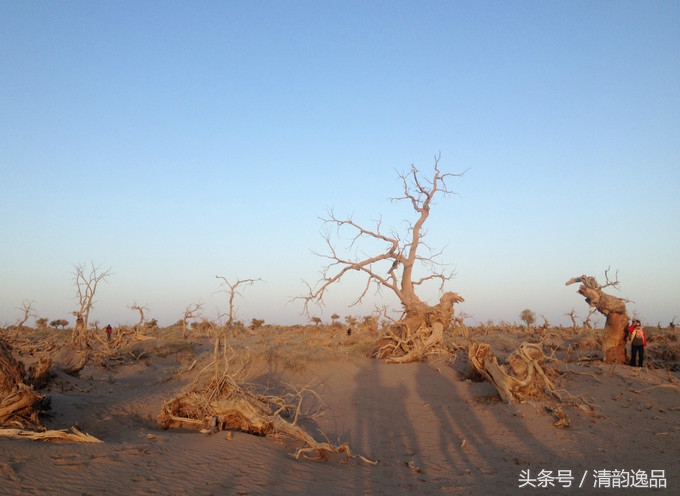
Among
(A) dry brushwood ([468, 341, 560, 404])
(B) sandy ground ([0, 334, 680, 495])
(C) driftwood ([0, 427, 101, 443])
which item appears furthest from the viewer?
(A) dry brushwood ([468, 341, 560, 404])

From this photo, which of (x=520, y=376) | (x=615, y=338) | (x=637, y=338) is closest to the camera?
(x=520, y=376)

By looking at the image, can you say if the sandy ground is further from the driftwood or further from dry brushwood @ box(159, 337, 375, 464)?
dry brushwood @ box(159, 337, 375, 464)

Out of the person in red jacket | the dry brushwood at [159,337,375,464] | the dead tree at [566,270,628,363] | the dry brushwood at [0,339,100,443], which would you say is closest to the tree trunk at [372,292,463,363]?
the dead tree at [566,270,628,363]

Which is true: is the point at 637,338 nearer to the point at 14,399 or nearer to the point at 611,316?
the point at 611,316

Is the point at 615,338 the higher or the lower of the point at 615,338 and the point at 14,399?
the higher

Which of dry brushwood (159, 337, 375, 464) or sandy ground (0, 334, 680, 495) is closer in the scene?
sandy ground (0, 334, 680, 495)

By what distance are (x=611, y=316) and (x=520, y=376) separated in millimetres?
4637

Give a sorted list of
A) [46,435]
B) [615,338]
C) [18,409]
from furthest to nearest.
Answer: [615,338] < [18,409] < [46,435]

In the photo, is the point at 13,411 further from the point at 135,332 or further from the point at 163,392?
the point at 135,332

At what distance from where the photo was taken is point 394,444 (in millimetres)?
9602

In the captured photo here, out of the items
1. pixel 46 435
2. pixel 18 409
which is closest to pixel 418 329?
pixel 18 409

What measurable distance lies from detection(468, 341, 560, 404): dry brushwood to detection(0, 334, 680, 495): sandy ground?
1.19ft

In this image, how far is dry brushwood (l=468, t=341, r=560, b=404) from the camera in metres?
11.4

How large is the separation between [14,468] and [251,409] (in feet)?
12.7
